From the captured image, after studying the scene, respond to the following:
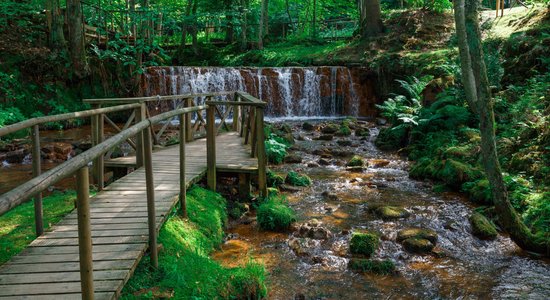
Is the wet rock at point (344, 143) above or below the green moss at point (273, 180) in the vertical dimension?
above

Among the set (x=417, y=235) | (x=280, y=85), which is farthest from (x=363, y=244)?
(x=280, y=85)

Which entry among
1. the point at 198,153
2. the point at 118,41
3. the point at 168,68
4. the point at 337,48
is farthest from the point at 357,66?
the point at 198,153

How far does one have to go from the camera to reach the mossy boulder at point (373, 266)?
5.48 meters

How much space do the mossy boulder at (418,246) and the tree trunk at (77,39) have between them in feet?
48.6

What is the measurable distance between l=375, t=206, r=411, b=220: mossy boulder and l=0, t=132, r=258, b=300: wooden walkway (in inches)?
124

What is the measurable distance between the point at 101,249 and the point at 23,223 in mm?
1971

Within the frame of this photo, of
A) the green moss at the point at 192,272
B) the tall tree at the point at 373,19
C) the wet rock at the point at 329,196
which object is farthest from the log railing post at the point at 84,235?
the tall tree at the point at 373,19

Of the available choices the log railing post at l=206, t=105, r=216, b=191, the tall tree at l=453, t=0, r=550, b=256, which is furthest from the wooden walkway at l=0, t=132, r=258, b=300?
the tall tree at l=453, t=0, r=550, b=256

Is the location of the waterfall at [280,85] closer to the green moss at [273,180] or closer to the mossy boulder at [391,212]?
the green moss at [273,180]

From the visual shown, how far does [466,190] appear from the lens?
8.57 m

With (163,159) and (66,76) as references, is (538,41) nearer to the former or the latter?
(163,159)

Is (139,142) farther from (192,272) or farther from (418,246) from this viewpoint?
(418,246)

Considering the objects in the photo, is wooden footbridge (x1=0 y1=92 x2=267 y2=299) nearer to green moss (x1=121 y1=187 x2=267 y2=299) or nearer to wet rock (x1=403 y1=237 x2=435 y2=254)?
green moss (x1=121 y1=187 x2=267 y2=299)

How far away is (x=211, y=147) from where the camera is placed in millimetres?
7328
